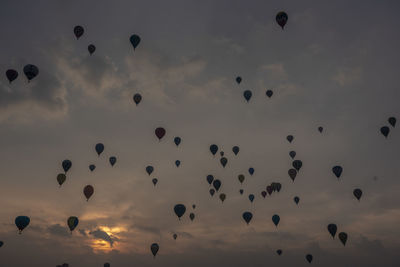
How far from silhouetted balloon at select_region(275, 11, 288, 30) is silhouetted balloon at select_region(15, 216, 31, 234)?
124 feet

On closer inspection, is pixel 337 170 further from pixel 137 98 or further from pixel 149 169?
pixel 137 98

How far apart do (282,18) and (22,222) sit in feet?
128

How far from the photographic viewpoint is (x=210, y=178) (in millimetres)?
54094

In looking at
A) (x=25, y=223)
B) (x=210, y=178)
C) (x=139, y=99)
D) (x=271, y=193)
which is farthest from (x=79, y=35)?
(x=271, y=193)

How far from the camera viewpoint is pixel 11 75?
1480 inches

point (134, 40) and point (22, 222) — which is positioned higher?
point (134, 40)

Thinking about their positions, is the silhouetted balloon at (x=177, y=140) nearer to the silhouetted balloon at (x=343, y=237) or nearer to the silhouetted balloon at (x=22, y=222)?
the silhouetted balloon at (x=22, y=222)

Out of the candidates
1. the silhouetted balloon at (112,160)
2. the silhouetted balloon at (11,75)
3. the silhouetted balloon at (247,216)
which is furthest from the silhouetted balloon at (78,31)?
the silhouetted balloon at (247,216)

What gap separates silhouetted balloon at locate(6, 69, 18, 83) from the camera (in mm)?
37344

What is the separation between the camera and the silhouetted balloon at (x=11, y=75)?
3734 cm

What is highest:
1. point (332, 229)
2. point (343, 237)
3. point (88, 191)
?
point (88, 191)

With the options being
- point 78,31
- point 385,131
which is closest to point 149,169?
point 78,31

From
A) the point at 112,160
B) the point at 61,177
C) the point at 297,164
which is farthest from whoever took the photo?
the point at 112,160

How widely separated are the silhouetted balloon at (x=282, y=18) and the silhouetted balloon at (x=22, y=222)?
124 feet
